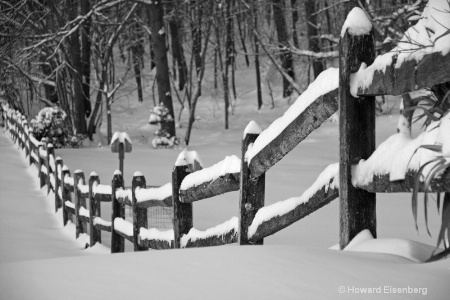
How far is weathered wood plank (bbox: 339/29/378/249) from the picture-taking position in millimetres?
3520

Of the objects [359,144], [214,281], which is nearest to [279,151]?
[359,144]

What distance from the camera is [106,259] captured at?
10.2 feet

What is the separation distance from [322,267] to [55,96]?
28.6 meters

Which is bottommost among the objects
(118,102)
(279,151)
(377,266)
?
(118,102)

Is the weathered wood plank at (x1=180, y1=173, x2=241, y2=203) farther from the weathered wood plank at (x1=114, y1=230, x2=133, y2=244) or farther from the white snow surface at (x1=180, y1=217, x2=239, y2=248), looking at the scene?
the weathered wood plank at (x1=114, y1=230, x2=133, y2=244)

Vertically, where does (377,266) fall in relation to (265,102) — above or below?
above

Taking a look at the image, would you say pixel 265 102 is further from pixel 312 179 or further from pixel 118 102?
pixel 312 179

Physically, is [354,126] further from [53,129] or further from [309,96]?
[53,129]

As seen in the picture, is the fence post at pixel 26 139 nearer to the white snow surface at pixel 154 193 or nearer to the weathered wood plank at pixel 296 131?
the white snow surface at pixel 154 193

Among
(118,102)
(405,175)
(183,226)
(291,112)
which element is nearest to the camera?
(405,175)

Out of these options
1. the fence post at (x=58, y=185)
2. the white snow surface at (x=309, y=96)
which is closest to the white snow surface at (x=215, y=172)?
the white snow surface at (x=309, y=96)

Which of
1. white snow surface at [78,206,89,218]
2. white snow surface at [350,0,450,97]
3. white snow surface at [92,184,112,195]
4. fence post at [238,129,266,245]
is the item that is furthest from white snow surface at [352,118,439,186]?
white snow surface at [78,206,89,218]

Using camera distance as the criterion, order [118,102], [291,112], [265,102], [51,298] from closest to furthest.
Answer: [51,298]
[291,112]
[265,102]
[118,102]

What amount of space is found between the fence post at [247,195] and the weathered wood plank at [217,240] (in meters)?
0.26
